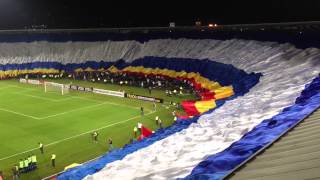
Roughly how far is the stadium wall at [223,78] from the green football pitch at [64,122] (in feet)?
29.7

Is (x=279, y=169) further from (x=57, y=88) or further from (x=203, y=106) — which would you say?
(x=57, y=88)

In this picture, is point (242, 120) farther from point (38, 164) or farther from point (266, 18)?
point (266, 18)

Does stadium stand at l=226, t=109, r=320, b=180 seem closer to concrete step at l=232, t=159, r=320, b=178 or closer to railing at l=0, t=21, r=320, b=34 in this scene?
concrete step at l=232, t=159, r=320, b=178

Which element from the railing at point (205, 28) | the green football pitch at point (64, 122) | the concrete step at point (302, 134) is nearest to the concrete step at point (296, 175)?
the concrete step at point (302, 134)

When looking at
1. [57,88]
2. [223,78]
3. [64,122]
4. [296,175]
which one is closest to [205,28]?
[223,78]

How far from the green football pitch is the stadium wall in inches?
357

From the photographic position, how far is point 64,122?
3931 cm

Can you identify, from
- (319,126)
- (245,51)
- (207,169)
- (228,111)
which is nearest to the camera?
(207,169)

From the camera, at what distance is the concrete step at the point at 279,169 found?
7620 millimetres

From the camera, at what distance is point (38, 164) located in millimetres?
28031

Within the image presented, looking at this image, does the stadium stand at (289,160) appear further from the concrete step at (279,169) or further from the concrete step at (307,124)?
the concrete step at (307,124)

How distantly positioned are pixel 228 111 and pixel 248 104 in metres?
1.20

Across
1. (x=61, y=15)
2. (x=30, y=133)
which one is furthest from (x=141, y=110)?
(x=61, y=15)

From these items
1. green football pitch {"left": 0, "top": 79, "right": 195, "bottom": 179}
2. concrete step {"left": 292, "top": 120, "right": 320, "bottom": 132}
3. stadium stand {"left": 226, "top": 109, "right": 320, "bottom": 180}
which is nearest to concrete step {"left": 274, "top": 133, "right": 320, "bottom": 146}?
stadium stand {"left": 226, "top": 109, "right": 320, "bottom": 180}
